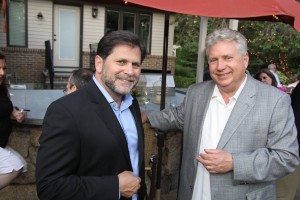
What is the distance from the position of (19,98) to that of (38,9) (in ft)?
25.4

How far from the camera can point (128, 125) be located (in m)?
1.88

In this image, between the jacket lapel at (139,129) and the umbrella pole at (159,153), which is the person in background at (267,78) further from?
the jacket lapel at (139,129)

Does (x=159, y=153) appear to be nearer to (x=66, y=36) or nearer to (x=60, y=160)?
(x=60, y=160)

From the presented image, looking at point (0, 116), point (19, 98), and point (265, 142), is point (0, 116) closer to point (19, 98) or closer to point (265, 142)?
point (19, 98)

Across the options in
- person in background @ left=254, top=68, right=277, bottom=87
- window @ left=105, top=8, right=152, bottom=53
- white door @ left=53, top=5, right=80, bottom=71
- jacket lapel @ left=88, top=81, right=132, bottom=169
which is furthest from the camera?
window @ left=105, top=8, right=152, bottom=53

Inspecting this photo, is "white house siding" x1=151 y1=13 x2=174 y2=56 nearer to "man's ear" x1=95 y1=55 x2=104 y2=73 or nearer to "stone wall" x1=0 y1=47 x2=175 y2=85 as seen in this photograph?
"stone wall" x1=0 y1=47 x2=175 y2=85

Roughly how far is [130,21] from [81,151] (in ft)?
39.6

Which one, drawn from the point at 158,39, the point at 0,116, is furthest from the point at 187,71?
the point at 0,116

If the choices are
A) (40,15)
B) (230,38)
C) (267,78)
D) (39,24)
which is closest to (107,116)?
(230,38)

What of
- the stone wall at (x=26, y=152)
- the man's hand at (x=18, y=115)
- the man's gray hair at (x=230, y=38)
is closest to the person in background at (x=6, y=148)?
the man's hand at (x=18, y=115)

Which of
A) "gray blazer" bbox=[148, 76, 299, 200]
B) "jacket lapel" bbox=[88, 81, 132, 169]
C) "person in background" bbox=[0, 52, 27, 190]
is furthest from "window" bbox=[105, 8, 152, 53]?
"jacket lapel" bbox=[88, 81, 132, 169]

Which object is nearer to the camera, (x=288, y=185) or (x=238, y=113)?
(x=238, y=113)

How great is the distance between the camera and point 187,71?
16734 millimetres

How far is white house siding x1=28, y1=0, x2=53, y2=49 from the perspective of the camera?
440 inches
